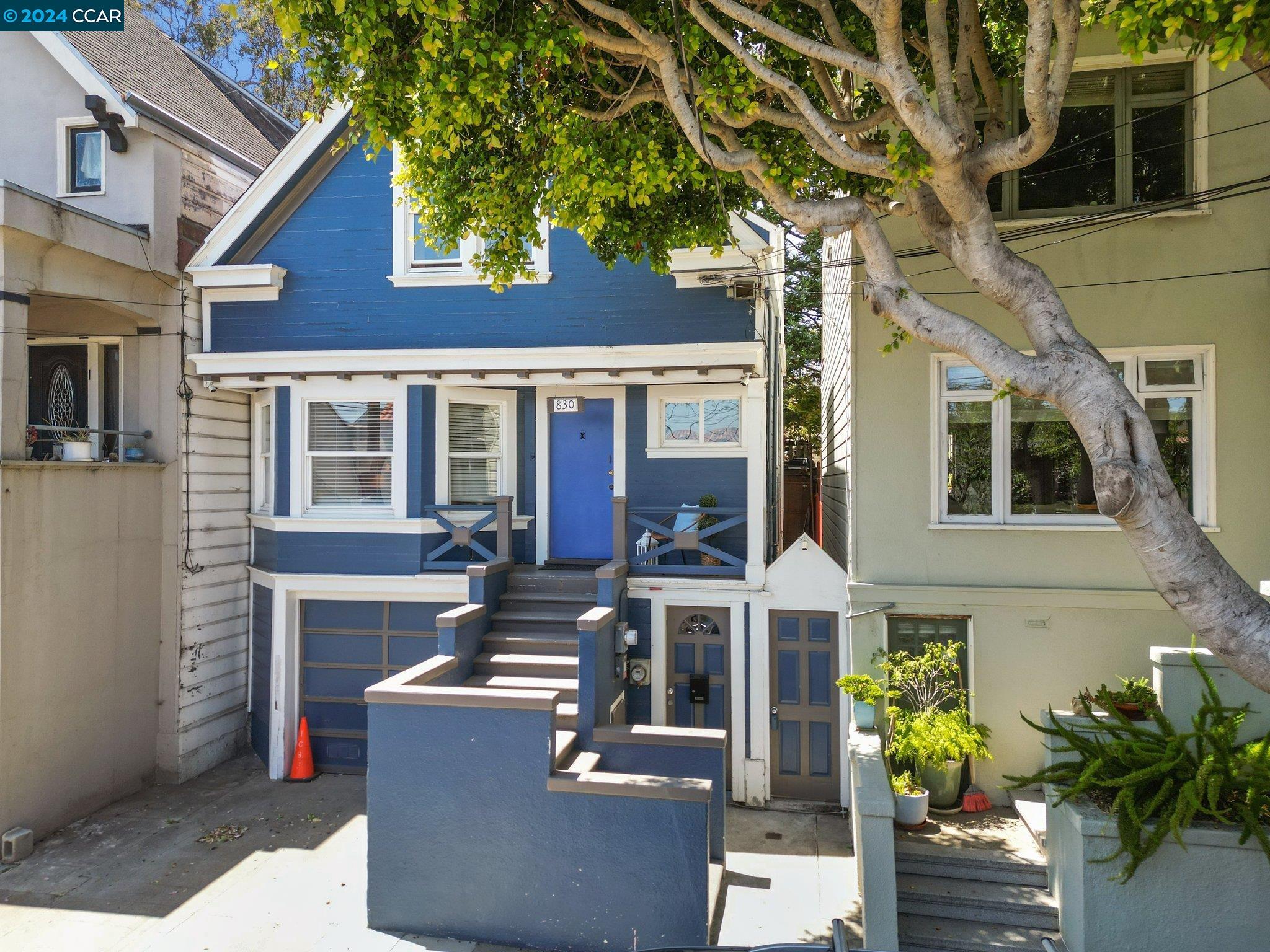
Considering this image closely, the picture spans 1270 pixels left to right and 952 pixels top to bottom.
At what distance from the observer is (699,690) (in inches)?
400

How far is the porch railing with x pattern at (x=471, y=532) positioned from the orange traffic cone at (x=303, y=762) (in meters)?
2.81

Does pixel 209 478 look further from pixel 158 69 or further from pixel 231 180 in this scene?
pixel 158 69

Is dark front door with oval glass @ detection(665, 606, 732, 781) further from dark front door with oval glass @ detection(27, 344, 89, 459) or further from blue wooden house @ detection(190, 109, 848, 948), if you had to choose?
dark front door with oval glass @ detection(27, 344, 89, 459)

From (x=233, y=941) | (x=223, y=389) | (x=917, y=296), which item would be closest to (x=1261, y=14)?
(x=917, y=296)

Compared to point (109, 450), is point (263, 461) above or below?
below

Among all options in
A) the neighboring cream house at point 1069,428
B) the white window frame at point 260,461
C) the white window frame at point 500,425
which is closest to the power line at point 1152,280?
the neighboring cream house at point 1069,428

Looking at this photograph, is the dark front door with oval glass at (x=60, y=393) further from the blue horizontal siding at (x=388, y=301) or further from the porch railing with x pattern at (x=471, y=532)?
the porch railing with x pattern at (x=471, y=532)

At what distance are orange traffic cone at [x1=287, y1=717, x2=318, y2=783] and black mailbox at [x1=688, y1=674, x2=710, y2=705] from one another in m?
5.17

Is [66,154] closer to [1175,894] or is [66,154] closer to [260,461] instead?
[260,461]

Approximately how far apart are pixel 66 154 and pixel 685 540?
32.3 feet

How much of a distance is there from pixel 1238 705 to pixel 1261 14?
17.1ft

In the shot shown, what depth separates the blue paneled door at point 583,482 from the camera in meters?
11.5

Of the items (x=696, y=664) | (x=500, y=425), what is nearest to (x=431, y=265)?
(x=500, y=425)

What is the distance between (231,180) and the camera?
1273 cm
